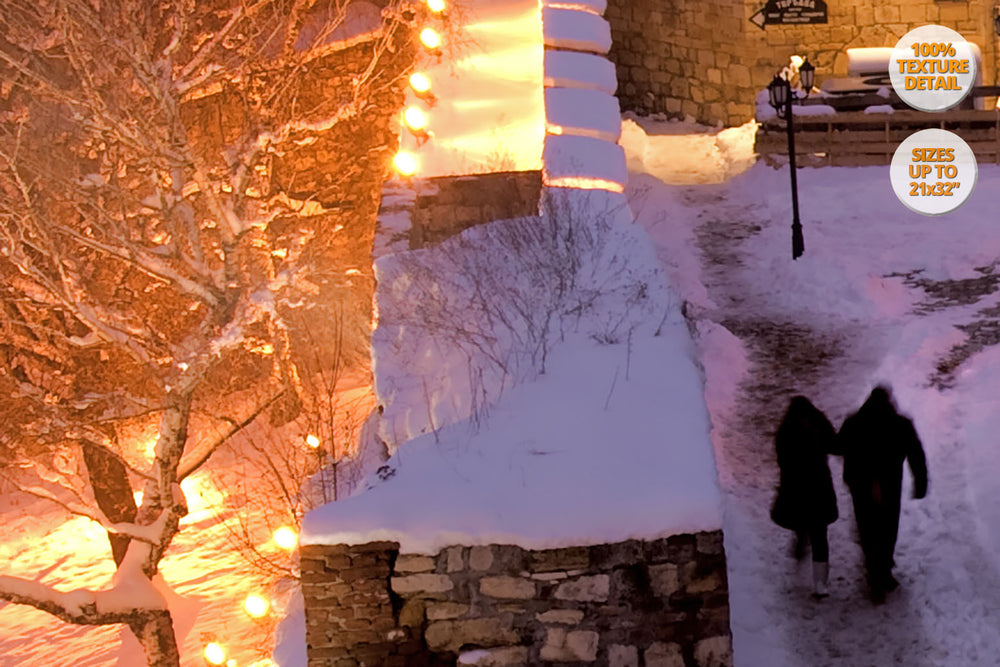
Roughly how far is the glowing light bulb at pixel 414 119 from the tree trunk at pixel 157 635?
6305mm

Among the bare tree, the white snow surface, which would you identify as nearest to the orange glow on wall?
the bare tree

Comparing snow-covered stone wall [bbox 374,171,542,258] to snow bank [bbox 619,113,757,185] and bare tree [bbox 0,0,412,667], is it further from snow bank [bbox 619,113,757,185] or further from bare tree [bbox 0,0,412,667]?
snow bank [bbox 619,113,757,185]

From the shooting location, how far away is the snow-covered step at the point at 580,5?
53.5 ft

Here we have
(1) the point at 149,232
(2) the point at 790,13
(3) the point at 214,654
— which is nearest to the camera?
(3) the point at 214,654

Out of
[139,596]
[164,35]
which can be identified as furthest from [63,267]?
[164,35]

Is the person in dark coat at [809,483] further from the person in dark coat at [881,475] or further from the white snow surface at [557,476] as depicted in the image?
the white snow surface at [557,476]

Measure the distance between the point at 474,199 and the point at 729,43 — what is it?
47.5 feet

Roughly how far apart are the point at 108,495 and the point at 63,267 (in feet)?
14.1

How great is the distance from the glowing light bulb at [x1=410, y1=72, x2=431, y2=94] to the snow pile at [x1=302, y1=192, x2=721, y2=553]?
15.9ft

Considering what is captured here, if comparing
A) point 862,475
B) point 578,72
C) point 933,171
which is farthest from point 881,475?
point 933,171

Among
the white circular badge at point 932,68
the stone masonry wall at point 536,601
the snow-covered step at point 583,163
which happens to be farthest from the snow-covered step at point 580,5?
the stone masonry wall at point 536,601

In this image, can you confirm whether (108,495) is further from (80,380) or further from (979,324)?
(979,324)

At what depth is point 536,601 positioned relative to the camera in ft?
20.9

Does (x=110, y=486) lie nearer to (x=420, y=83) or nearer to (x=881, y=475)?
(x=420, y=83)
